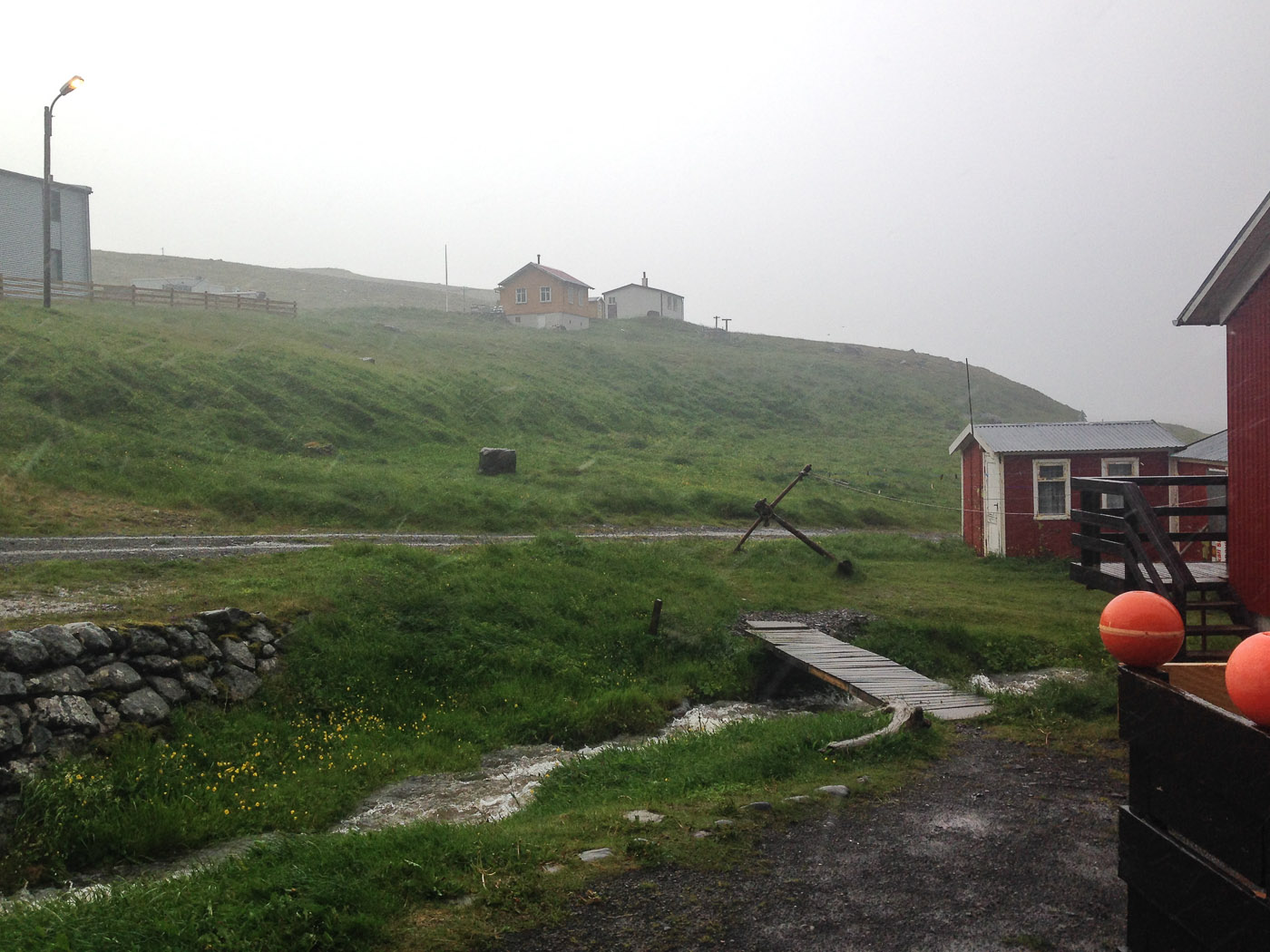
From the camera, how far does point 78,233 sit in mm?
48188

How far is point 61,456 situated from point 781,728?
1880 centimetres

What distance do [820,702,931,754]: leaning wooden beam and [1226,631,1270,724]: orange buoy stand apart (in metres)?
6.39

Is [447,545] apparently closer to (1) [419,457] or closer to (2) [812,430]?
(1) [419,457]

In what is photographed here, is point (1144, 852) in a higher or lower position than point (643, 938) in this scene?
higher

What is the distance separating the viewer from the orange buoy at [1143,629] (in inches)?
164

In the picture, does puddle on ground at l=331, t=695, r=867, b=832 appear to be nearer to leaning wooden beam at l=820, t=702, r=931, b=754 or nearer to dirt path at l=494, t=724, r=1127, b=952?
leaning wooden beam at l=820, t=702, r=931, b=754

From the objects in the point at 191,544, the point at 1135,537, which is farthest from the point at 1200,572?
the point at 191,544

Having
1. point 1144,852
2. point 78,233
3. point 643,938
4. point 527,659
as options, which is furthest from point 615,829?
point 78,233

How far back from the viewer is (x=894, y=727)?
987 cm

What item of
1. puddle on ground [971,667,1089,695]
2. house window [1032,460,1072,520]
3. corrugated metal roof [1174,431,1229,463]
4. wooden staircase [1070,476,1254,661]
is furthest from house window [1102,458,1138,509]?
wooden staircase [1070,476,1254,661]

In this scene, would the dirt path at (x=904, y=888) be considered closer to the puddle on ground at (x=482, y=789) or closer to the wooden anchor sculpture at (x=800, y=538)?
the puddle on ground at (x=482, y=789)

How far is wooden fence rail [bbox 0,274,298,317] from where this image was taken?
40.8 meters

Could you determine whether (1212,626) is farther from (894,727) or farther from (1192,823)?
(1192,823)

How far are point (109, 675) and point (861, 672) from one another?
9.84m
